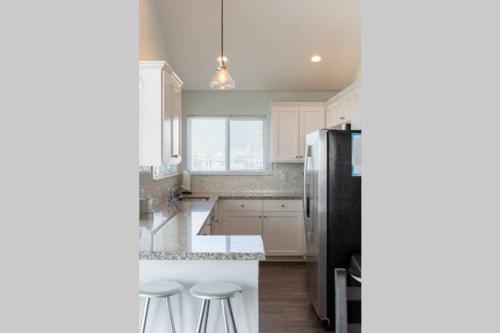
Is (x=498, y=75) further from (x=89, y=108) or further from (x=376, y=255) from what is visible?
(x=89, y=108)

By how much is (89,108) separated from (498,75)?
0.26 metres

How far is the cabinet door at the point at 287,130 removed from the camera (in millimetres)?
5398

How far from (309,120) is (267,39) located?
1.33 metres

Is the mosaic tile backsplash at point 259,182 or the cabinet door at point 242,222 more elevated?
the mosaic tile backsplash at point 259,182

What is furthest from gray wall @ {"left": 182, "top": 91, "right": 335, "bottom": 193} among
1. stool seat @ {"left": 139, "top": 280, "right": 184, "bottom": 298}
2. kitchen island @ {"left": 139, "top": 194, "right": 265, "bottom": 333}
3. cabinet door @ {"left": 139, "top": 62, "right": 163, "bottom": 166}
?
stool seat @ {"left": 139, "top": 280, "right": 184, "bottom": 298}

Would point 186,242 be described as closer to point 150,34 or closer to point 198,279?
point 198,279

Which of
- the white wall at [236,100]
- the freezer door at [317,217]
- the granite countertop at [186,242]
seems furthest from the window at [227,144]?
the granite countertop at [186,242]

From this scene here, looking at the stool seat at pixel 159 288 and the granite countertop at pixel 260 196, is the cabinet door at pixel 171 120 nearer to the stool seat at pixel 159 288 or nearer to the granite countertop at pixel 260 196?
the stool seat at pixel 159 288

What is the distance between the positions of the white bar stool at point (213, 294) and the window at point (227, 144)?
146 inches

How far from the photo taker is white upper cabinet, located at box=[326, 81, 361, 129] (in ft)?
13.0

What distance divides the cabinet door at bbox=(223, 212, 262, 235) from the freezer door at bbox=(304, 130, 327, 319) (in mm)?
1563

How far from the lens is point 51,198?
25cm

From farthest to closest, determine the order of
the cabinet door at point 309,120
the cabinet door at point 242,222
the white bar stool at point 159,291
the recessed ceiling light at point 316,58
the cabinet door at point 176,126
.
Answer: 1. the cabinet door at point 309,120
2. the cabinet door at point 242,222
3. the recessed ceiling light at point 316,58
4. the cabinet door at point 176,126
5. the white bar stool at point 159,291

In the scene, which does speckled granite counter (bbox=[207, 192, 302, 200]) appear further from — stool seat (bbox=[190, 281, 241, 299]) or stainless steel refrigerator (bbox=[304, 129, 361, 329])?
stool seat (bbox=[190, 281, 241, 299])
